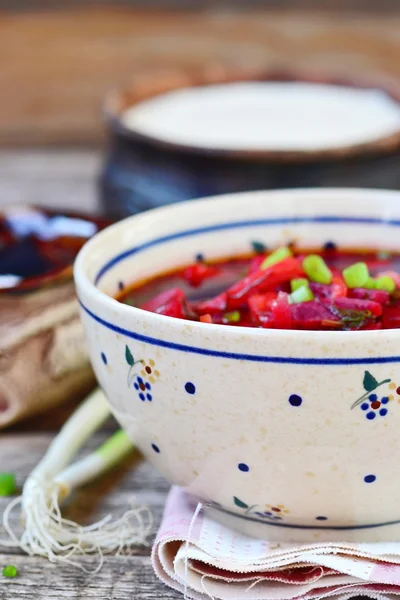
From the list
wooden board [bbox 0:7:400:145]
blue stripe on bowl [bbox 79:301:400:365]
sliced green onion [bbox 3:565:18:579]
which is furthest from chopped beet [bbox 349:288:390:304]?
wooden board [bbox 0:7:400:145]

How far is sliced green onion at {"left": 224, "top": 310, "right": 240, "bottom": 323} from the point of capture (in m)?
1.08

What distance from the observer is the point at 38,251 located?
1.57 metres

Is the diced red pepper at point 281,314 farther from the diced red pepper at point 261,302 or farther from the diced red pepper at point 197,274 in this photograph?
the diced red pepper at point 197,274

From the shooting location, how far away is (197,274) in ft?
4.17

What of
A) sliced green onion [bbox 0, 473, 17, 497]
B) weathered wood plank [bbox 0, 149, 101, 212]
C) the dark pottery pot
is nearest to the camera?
sliced green onion [bbox 0, 473, 17, 497]

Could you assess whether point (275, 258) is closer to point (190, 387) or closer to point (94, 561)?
point (190, 387)

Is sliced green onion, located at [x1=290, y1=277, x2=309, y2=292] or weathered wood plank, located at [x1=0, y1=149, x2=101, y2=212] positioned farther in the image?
weathered wood plank, located at [x1=0, y1=149, x2=101, y2=212]

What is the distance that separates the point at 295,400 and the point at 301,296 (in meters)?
0.20

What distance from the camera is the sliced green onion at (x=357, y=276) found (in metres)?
1.12

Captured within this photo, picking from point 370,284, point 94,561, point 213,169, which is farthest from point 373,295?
point 213,169

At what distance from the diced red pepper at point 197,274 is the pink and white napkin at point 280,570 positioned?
14.7 inches

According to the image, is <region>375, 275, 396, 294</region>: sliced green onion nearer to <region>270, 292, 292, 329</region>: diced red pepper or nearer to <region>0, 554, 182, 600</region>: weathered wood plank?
<region>270, 292, 292, 329</region>: diced red pepper

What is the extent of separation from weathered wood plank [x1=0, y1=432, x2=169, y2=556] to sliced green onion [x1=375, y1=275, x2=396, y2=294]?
1.25ft

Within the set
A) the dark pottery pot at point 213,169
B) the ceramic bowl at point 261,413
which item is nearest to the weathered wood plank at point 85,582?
the ceramic bowl at point 261,413
